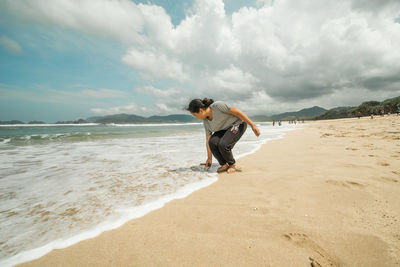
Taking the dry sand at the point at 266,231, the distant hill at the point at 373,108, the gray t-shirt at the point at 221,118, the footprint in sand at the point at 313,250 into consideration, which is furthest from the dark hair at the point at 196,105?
the distant hill at the point at 373,108

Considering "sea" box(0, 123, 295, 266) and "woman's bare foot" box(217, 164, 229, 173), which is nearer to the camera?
"sea" box(0, 123, 295, 266)

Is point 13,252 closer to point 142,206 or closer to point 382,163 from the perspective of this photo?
point 142,206

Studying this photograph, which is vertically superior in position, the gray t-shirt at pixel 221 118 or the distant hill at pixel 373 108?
the distant hill at pixel 373 108

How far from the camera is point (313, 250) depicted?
1.19 m

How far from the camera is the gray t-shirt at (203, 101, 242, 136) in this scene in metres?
3.36

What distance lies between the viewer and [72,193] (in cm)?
264

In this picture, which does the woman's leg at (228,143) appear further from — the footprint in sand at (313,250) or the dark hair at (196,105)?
the footprint in sand at (313,250)

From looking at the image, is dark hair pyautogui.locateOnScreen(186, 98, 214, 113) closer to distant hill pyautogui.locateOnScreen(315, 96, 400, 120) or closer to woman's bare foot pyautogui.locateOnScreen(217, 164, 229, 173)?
woman's bare foot pyautogui.locateOnScreen(217, 164, 229, 173)

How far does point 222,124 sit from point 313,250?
2608 mm

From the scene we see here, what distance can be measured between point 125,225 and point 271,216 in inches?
58.3

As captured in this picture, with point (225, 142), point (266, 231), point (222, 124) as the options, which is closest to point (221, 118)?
point (222, 124)

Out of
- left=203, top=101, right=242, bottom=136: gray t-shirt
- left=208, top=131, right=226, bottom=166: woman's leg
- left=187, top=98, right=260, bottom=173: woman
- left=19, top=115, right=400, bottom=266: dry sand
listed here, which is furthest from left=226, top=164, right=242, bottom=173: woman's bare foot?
left=19, top=115, right=400, bottom=266: dry sand

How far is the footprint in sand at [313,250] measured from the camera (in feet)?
3.60

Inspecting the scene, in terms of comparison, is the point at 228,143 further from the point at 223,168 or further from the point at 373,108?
the point at 373,108
